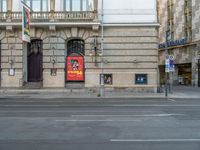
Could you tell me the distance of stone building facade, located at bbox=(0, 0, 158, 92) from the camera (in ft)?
115

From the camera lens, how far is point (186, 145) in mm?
8844

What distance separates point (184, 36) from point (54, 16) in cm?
3548

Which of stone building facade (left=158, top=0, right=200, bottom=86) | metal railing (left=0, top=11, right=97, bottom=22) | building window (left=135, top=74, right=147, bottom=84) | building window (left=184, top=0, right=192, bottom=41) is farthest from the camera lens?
building window (left=184, top=0, right=192, bottom=41)

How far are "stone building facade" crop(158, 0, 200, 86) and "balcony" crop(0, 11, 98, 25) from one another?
81.8 ft

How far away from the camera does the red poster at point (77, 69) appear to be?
3544 cm

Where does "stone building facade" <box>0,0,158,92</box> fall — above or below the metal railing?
below

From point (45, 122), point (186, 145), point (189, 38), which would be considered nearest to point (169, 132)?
point (186, 145)

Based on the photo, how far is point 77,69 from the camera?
35.4 metres

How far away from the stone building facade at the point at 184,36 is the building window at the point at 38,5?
26.1m

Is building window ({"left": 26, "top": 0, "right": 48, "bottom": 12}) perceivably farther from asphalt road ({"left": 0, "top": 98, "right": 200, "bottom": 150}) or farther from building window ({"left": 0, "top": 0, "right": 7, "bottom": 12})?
asphalt road ({"left": 0, "top": 98, "right": 200, "bottom": 150})

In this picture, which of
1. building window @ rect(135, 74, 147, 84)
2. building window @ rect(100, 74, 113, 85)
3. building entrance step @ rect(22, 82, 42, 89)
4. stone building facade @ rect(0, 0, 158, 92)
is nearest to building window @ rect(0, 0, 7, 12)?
stone building facade @ rect(0, 0, 158, 92)

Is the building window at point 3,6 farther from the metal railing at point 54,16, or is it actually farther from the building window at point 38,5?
the building window at point 38,5

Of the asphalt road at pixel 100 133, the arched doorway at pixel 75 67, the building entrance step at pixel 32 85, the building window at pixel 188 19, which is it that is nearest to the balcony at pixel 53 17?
the arched doorway at pixel 75 67

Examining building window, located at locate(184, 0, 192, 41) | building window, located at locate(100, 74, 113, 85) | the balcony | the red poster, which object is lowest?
building window, located at locate(100, 74, 113, 85)
